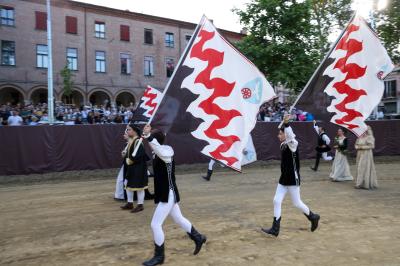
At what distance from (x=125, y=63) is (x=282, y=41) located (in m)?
17.5

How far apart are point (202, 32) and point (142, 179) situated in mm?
3888

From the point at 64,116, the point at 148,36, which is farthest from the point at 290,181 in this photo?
the point at 148,36

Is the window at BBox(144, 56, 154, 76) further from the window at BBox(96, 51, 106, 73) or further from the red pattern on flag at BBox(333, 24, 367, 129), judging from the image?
the red pattern on flag at BBox(333, 24, 367, 129)

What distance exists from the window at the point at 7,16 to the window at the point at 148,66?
1284 cm

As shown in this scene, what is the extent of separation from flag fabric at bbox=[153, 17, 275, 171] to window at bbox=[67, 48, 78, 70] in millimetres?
33098

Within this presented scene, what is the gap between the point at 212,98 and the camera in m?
6.69

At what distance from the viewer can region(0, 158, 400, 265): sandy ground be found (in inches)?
229

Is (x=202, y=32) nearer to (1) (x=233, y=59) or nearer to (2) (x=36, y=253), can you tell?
(1) (x=233, y=59)

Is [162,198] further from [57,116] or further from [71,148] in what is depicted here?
[57,116]

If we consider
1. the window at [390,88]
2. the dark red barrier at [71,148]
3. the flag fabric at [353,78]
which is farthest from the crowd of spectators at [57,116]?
the window at [390,88]

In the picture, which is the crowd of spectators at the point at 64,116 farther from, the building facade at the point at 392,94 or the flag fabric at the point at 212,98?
the building facade at the point at 392,94

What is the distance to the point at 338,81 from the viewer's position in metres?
8.45

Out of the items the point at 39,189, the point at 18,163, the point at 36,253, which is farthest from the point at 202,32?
the point at 18,163

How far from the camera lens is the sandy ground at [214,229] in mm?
5828
